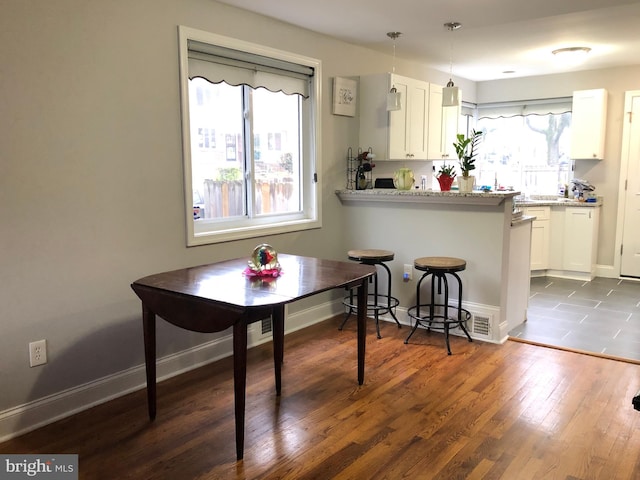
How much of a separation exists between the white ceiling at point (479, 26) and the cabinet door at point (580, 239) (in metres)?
1.68

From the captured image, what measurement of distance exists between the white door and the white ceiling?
588mm

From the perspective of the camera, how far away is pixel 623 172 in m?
5.87

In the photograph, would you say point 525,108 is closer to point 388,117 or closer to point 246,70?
point 388,117

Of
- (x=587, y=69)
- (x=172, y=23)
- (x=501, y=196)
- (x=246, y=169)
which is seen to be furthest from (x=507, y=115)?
(x=172, y=23)

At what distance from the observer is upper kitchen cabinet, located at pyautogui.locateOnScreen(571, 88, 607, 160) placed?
581cm

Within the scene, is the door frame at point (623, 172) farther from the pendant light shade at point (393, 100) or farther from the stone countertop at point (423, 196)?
the pendant light shade at point (393, 100)

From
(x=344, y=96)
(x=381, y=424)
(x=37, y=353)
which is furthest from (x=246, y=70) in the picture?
(x=381, y=424)

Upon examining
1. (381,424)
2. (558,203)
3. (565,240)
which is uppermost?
(558,203)

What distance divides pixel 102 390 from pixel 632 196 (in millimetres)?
5811

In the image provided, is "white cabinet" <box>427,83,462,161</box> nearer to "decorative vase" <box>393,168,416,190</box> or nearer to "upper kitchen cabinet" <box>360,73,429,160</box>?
"upper kitchen cabinet" <box>360,73,429,160</box>

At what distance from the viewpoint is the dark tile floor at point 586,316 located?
149 inches

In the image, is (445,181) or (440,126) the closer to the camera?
(445,181)

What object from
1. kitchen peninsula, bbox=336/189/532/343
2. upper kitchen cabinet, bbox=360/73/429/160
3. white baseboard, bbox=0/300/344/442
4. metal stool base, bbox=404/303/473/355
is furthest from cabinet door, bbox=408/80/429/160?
white baseboard, bbox=0/300/344/442

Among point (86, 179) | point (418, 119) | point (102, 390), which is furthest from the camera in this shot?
point (418, 119)
